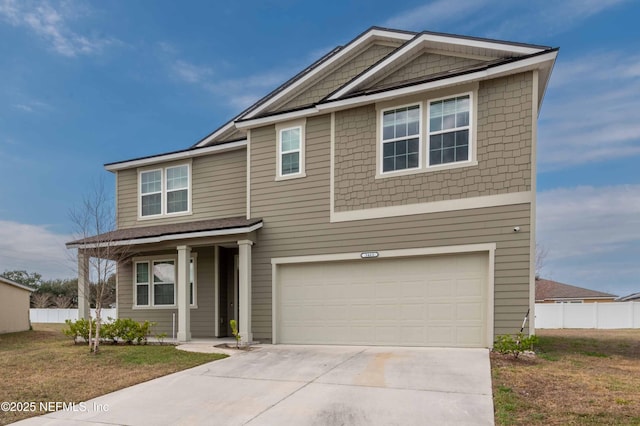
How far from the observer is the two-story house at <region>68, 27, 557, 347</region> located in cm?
917

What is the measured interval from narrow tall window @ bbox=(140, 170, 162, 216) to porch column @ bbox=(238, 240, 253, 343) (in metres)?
4.68

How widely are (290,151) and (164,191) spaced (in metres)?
5.26

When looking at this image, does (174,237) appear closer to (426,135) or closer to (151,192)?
(151,192)

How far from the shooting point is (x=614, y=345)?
11109mm

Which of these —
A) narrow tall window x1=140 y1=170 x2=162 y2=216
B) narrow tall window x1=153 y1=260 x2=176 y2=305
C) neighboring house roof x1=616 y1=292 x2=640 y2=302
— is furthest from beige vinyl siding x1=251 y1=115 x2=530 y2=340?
neighboring house roof x1=616 y1=292 x2=640 y2=302

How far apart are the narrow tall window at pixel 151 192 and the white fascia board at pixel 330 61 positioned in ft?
13.8

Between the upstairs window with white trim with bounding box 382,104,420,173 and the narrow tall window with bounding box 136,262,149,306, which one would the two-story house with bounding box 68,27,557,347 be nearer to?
the upstairs window with white trim with bounding box 382,104,420,173

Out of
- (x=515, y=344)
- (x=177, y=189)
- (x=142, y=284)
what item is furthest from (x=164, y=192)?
(x=515, y=344)

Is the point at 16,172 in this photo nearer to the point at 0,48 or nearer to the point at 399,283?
the point at 0,48

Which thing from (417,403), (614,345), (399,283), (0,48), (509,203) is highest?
(0,48)

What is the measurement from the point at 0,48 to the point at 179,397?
15499 mm

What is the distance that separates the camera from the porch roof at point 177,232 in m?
11.1

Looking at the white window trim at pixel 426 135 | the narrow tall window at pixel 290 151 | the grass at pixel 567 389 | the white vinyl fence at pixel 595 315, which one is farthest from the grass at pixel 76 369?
the white vinyl fence at pixel 595 315

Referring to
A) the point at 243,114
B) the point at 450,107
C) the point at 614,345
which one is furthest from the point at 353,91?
the point at 614,345
